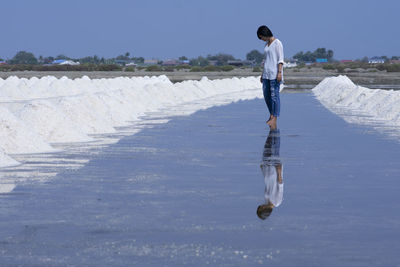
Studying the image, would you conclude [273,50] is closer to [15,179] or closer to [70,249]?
[15,179]

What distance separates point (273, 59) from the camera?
54.2 feet

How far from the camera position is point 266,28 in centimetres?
1653

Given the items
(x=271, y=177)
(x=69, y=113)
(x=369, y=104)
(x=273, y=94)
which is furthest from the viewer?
(x=369, y=104)

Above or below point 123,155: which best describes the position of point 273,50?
above

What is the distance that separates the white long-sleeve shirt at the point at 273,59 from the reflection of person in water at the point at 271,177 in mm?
2179

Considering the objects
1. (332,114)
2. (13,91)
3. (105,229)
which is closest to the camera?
(105,229)

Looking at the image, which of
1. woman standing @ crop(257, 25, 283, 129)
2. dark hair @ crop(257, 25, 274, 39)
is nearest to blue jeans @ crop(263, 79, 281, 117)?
woman standing @ crop(257, 25, 283, 129)

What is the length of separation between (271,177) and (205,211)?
244 cm

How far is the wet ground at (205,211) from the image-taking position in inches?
219

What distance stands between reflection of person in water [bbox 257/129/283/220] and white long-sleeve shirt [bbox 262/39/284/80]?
2.18 metres

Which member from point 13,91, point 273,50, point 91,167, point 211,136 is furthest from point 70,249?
point 13,91

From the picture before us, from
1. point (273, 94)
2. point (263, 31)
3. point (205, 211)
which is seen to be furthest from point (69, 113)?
point (205, 211)

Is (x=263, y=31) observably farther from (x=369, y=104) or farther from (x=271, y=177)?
(x=369, y=104)

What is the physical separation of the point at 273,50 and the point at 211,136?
239 centimetres
